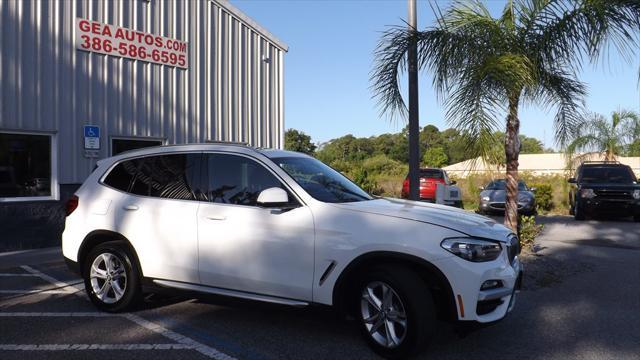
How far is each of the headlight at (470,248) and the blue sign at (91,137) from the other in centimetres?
870

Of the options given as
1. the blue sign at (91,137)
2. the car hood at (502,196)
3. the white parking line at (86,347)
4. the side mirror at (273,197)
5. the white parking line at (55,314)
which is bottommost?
the white parking line at (86,347)

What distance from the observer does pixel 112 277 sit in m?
5.71

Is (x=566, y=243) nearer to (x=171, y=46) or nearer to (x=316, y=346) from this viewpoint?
(x=316, y=346)

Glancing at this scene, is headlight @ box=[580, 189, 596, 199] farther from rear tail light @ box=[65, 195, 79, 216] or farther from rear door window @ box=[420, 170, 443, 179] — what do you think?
rear tail light @ box=[65, 195, 79, 216]

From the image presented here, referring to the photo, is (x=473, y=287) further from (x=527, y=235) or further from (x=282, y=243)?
(x=527, y=235)

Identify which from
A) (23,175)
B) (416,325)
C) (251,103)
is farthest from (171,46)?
(416,325)

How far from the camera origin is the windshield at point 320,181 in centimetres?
497

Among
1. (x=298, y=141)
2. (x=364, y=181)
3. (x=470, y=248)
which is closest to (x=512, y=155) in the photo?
(x=470, y=248)

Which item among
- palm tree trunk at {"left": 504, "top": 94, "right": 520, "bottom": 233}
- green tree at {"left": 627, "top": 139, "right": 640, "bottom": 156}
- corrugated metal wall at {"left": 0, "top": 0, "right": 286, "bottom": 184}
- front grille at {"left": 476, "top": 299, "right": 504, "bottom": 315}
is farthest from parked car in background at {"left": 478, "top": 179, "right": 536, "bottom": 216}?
green tree at {"left": 627, "top": 139, "right": 640, "bottom": 156}

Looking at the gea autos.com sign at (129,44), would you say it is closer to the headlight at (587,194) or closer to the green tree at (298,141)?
the headlight at (587,194)

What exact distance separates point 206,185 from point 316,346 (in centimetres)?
184

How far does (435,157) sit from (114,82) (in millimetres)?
60963

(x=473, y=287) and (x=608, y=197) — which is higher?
(x=608, y=197)

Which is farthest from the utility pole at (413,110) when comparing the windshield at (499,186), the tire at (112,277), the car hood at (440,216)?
the windshield at (499,186)
